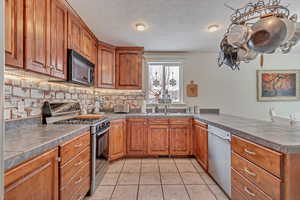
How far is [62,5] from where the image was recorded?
1.98 m

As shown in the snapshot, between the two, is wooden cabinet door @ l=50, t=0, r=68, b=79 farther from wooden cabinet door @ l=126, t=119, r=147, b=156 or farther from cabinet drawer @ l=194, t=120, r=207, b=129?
cabinet drawer @ l=194, t=120, r=207, b=129

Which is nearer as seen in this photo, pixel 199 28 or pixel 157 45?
pixel 199 28

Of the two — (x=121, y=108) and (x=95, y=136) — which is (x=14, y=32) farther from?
(x=121, y=108)

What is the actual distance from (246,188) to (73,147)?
1584 mm

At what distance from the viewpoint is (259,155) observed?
1.34m

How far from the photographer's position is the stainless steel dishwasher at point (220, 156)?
190 cm

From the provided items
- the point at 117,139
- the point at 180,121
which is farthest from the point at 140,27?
the point at 117,139

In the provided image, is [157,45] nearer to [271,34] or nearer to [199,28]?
[199,28]

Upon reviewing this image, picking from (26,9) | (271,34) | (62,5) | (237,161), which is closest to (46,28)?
(26,9)

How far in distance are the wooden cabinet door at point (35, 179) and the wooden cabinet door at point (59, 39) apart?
96 cm

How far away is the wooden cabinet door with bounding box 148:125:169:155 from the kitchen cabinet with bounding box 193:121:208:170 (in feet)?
1.81

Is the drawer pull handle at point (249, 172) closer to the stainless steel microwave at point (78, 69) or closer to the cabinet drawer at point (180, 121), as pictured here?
the cabinet drawer at point (180, 121)

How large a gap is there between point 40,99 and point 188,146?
2.61 m

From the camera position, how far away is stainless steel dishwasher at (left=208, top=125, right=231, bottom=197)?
190cm
